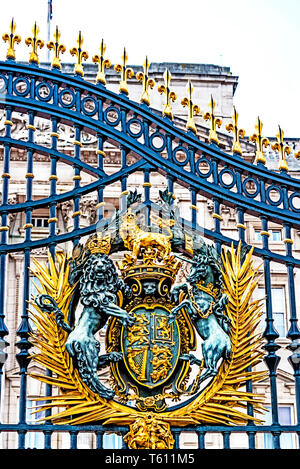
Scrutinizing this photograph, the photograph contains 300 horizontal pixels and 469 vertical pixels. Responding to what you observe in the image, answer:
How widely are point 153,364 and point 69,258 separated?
1640mm

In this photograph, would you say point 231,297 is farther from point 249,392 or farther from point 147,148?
point 147,148

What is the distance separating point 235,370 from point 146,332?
44.8 inches

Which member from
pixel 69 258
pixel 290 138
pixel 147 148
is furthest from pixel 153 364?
pixel 290 138

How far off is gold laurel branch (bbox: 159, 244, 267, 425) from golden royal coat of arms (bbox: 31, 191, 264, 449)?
0.04ft

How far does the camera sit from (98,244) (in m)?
11.5

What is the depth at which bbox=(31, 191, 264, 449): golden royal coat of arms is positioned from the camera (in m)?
10.9

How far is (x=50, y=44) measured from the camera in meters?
12.4

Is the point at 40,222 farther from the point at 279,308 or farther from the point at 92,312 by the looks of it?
the point at 92,312

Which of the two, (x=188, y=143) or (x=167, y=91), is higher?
(x=167, y=91)

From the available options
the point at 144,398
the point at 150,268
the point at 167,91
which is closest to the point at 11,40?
the point at 167,91

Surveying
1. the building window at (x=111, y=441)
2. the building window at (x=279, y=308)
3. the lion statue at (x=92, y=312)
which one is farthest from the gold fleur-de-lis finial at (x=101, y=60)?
the building window at (x=279, y=308)

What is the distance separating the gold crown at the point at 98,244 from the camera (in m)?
11.5

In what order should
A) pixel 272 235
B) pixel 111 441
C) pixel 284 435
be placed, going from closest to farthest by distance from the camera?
pixel 111 441 → pixel 284 435 → pixel 272 235

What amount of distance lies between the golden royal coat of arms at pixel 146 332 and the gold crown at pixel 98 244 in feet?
0.05
